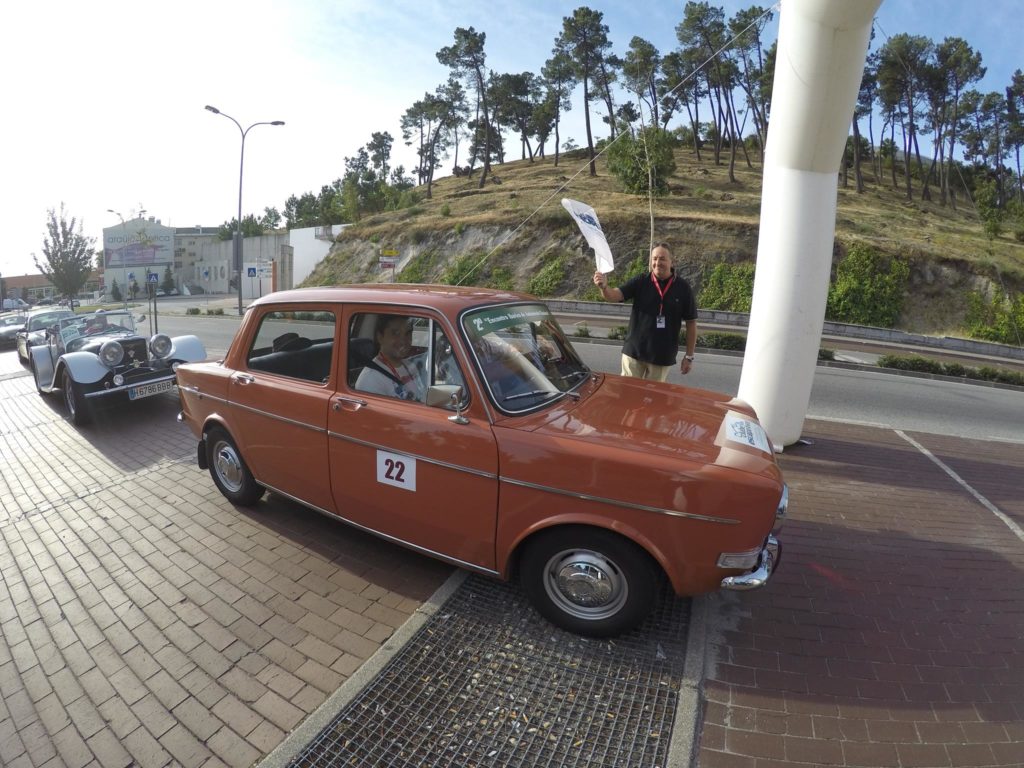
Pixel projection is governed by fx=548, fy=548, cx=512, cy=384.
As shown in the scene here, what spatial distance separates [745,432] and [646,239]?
3075cm

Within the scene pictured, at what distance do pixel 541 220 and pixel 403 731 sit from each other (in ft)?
112

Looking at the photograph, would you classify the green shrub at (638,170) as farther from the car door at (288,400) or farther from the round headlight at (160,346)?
the car door at (288,400)

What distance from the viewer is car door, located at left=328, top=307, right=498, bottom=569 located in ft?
9.68

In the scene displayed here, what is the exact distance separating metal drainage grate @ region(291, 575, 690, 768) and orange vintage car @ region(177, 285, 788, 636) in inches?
8.3

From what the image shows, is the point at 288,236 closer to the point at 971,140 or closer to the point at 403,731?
the point at 403,731

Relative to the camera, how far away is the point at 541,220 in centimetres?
3447

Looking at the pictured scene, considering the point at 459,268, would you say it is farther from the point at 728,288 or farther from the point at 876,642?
the point at 876,642

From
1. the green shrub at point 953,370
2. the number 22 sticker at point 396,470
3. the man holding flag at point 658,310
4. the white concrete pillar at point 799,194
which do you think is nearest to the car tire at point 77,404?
the number 22 sticker at point 396,470

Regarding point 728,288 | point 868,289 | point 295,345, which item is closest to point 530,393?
point 295,345

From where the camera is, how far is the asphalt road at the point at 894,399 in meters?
8.31

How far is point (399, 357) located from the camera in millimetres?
3426

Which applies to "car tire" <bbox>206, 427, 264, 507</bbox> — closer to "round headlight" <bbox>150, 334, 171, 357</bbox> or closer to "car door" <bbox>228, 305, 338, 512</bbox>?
"car door" <bbox>228, 305, 338, 512</bbox>

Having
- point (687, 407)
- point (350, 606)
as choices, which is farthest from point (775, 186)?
point (350, 606)

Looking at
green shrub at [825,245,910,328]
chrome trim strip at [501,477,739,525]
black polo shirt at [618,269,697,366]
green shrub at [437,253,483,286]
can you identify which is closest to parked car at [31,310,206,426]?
black polo shirt at [618,269,697,366]
